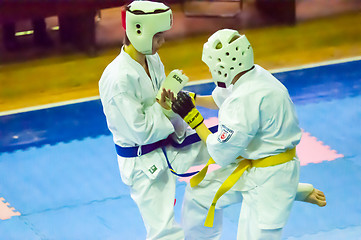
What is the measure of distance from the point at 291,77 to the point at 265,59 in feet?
3.00

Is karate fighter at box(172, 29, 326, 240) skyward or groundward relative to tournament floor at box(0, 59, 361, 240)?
skyward

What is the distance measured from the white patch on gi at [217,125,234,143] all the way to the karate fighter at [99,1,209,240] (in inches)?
18.5

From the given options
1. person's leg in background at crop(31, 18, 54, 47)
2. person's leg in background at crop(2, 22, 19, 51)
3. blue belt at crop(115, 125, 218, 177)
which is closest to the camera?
blue belt at crop(115, 125, 218, 177)

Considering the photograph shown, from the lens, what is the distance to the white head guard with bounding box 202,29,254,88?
3.97m

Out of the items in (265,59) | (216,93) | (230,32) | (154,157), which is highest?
(230,32)

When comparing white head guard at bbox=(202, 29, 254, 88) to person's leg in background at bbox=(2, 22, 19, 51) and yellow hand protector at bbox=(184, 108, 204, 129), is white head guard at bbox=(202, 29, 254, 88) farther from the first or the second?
person's leg in background at bbox=(2, 22, 19, 51)

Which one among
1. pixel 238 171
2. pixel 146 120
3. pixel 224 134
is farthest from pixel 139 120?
pixel 238 171

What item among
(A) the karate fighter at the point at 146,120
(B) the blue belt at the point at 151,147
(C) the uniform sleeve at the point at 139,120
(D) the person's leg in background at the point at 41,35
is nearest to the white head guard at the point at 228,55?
(A) the karate fighter at the point at 146,120

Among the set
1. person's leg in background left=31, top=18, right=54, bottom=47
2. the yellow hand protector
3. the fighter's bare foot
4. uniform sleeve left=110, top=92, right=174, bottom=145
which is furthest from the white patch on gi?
person's leg in background left=31, top=18, right=54, bottom=47

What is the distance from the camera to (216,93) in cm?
466

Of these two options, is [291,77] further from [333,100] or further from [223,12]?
[223,12]

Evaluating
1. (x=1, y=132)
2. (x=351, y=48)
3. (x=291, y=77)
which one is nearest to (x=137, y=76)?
(x=1, y=132)

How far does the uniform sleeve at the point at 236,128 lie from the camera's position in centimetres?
395

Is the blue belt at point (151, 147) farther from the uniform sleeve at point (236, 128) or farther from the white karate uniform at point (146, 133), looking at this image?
the uniform sleeve at point (236, 128)
